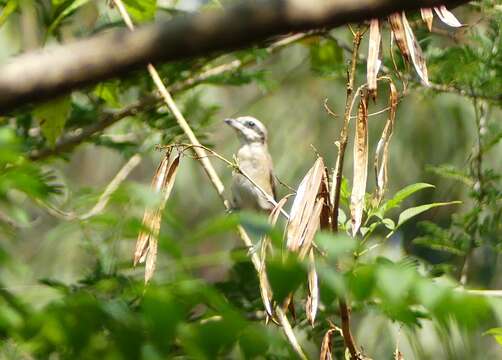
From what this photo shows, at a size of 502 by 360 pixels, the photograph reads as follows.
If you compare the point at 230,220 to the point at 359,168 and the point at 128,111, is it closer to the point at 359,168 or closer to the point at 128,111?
the point at 359,168

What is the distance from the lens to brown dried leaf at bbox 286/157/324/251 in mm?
1414

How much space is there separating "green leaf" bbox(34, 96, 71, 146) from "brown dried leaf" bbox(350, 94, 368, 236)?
40.0 inches

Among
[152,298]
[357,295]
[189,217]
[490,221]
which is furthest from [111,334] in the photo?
[189,217]

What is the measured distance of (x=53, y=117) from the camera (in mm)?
2404

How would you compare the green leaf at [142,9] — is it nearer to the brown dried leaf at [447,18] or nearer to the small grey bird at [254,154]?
the brown dried leaf at [447,18]

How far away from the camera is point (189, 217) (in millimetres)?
6395

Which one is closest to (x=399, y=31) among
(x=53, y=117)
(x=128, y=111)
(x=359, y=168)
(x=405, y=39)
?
(x=405, y=39)

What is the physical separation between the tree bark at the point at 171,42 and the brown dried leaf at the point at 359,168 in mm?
827

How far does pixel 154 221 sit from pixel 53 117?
1.00 metres

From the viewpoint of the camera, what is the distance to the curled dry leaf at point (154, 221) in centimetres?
150

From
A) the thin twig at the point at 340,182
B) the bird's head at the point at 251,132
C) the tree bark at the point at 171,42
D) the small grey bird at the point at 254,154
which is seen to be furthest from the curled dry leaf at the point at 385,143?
the bird's head at the point at 251,132

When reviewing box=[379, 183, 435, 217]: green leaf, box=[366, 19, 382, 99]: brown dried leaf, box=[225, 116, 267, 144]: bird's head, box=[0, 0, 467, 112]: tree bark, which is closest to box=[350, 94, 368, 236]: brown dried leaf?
box=[366, 19, 382, 99]: brown dried leaf

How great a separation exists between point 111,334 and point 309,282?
63cm

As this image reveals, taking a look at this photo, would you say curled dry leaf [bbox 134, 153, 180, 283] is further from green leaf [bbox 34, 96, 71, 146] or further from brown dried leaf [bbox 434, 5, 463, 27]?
green leaf [bbox 34, 96, 71, 146]
